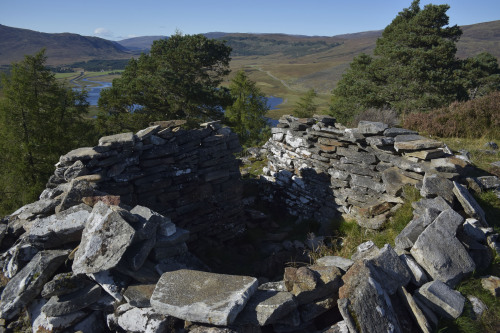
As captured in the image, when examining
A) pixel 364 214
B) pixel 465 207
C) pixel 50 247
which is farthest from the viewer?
pixel 364 214

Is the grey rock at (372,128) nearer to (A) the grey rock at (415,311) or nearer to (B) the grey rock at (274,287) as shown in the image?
(A) the grey rock at (415,311)

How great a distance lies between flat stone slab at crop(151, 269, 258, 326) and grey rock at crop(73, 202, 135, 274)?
0.68 meters

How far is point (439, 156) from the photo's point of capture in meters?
6.71

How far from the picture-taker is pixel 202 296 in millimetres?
3287

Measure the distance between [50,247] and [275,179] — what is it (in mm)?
7618

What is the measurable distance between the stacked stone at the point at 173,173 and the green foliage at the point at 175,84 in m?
17.2

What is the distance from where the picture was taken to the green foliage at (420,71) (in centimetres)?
2106

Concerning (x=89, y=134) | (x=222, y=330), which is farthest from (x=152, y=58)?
(x=222, y=330)

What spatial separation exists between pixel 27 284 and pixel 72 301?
73 cm

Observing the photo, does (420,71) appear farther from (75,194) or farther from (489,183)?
(75,194)

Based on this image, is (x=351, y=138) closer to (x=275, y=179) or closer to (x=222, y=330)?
(x=275, y=179)

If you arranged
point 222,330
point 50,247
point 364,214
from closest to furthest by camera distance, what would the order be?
point 222,330 → point 50,247 → point 364,214

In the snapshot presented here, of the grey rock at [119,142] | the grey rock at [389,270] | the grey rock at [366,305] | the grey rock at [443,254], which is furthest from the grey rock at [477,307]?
the grey rock at [119,142]


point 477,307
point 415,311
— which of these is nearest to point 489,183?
point 477,307
